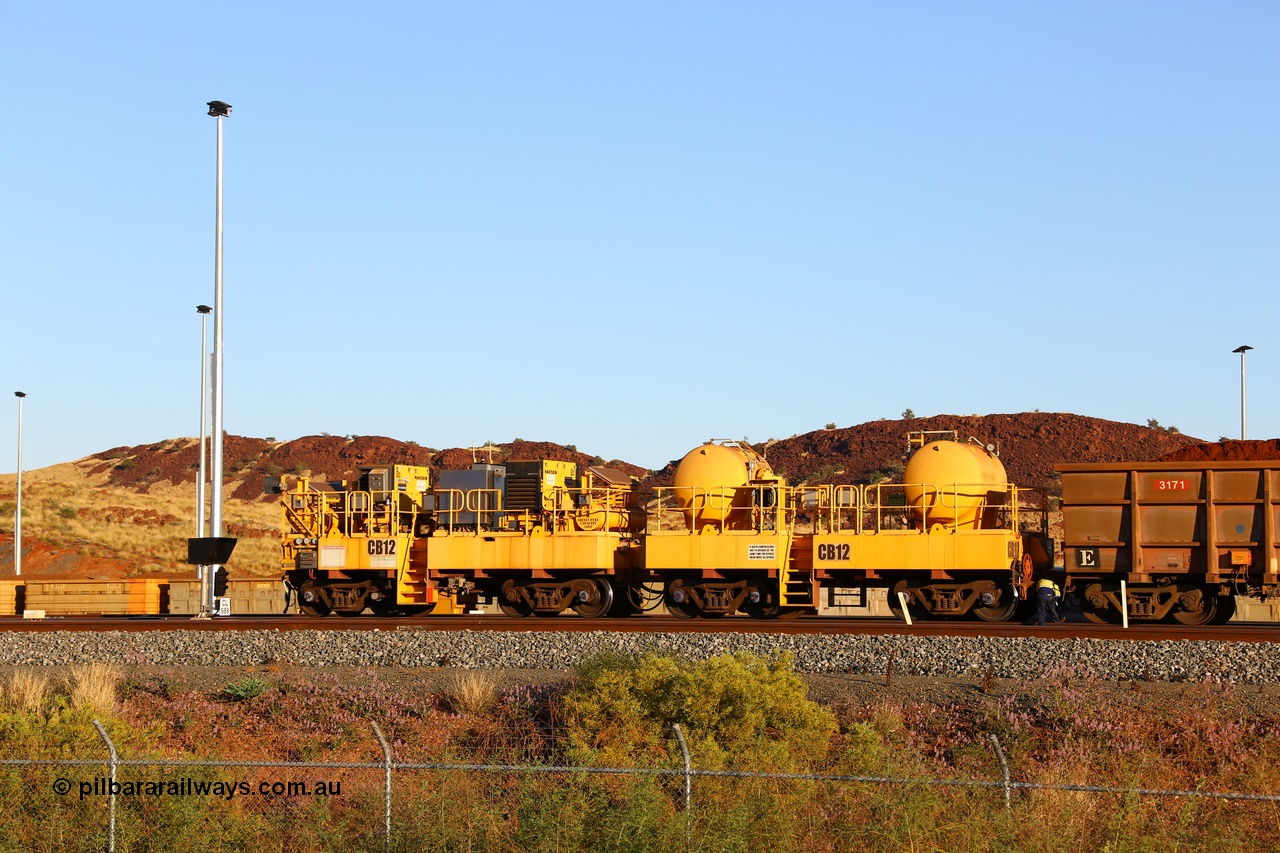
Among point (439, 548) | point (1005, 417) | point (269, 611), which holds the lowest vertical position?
point (269, 611)

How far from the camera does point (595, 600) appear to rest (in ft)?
78.2

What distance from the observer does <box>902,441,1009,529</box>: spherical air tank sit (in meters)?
22.3

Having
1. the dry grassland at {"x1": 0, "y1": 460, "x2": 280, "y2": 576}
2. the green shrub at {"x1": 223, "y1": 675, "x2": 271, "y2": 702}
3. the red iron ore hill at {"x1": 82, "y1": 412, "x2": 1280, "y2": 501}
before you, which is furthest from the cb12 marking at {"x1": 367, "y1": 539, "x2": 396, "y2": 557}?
the red iron ore hill at {"x1": 82, "y1": 412, "x2": 1280, "y2": 501}

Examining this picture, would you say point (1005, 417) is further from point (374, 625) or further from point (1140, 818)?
point (1140, 818)

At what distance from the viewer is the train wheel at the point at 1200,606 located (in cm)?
2095

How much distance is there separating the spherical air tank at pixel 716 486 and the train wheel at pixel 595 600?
212 centimetres

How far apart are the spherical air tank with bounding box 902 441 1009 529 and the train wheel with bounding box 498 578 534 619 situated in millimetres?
7918

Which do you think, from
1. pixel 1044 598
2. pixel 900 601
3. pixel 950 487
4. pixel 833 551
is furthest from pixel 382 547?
pixel 1044 598

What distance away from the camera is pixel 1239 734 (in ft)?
38.7

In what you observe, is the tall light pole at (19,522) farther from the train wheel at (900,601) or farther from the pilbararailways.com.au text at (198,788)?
the pilbararailways.com.au text at (198,788)

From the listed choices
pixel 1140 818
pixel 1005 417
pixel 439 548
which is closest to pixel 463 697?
pixel 1140 818

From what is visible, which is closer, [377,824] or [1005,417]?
[377,824]

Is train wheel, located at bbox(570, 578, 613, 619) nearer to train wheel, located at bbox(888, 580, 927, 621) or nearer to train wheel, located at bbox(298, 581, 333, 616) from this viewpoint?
train wheel, located at bbox(888, 580, 927, 621)

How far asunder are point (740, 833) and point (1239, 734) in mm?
6172
